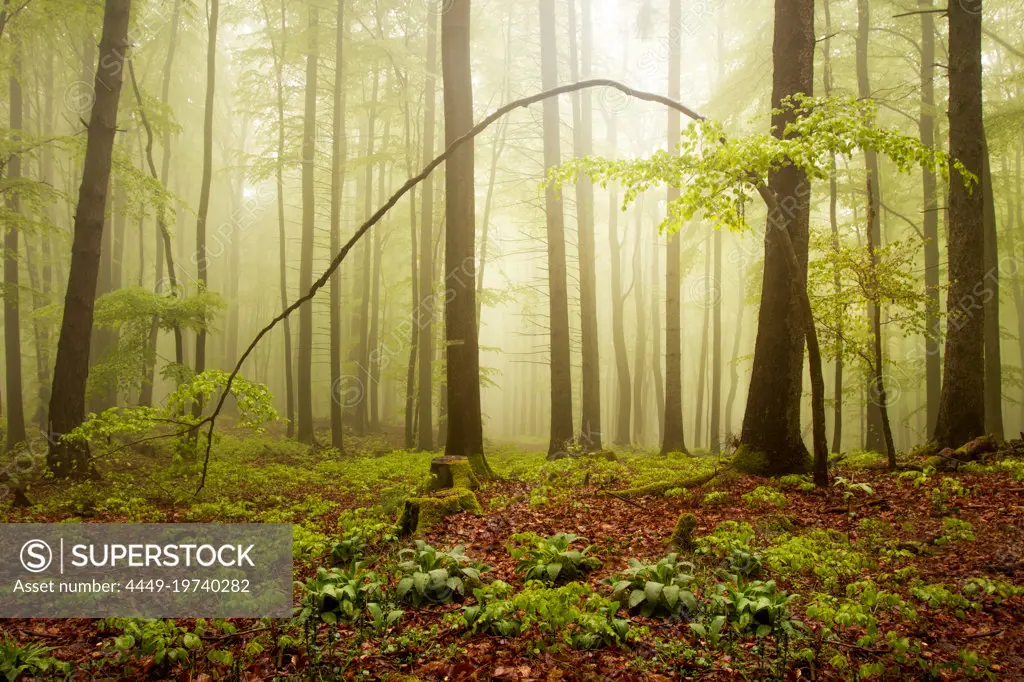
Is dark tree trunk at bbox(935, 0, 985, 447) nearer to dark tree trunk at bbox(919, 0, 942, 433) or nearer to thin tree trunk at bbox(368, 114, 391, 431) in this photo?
dark tree trunk at bbox(919, 0, 942, 433)

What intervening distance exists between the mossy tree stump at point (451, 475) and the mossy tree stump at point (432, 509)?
0.56 meters

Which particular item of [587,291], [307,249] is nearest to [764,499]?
[587,291]

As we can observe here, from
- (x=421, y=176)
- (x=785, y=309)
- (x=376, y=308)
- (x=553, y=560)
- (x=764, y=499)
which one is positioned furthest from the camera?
(x=376, y=308)

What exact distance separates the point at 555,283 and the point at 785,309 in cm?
650

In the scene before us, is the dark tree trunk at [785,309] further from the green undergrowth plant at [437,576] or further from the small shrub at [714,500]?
the green undergrowth plant at [437,576]

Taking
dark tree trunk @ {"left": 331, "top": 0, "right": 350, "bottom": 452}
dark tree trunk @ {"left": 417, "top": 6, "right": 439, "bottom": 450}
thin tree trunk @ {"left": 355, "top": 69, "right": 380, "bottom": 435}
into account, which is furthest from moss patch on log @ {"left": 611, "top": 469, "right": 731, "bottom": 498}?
thin tree trunk @ {"left": 355, "top": 69, "right": 380, "bottom": 435}

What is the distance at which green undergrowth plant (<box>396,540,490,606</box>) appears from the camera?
426 cm

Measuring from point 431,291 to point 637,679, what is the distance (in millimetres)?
13757

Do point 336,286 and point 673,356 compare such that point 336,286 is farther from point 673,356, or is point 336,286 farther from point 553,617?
point 553,617

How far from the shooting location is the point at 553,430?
12.9m

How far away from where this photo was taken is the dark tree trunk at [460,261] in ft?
27.9

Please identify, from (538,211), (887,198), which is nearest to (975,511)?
(887,198)

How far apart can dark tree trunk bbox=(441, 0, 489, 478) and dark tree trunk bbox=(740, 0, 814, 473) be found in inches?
164

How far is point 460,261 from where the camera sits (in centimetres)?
865
